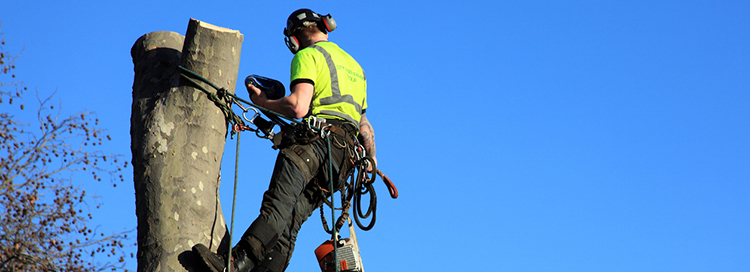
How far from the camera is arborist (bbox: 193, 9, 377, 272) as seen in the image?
3834 millimetres

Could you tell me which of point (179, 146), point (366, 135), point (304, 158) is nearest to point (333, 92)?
point (304, 158)

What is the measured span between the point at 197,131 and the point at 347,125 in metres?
1.00

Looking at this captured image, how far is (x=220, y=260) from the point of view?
3666mm

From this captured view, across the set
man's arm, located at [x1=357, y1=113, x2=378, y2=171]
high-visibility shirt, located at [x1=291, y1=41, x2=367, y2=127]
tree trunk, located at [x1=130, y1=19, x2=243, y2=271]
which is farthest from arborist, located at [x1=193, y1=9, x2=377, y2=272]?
man's arm, located at [x1=357, y1=113, x2=378, y2=171]

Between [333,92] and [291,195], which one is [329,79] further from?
[291,195]

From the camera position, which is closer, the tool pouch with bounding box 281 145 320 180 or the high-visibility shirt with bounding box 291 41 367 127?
the tool pouch with bounding box 281 145 320 180

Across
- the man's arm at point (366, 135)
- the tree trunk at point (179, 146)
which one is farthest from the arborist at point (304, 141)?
the man's arm at point (366, 135)

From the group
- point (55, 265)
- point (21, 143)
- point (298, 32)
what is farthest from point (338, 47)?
point (21, 143)

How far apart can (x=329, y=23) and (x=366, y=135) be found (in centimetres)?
87

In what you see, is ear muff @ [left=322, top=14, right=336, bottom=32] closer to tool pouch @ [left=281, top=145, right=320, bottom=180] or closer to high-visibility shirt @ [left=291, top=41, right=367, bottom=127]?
high-visibility shirt @ [left=291, top=41, right=367, bottom=127]

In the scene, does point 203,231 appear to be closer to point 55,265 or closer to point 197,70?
point 197,70

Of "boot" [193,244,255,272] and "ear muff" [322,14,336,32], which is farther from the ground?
"ear muff" [322,14,336,32]

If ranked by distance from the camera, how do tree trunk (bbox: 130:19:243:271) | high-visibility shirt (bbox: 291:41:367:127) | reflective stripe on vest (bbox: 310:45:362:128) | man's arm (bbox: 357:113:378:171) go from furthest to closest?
man's arm (bbox: 357:113:378:171)
reflective stripe on vest (bbox: 310:45:362:128)
high-visibility shirt (bbox: 291:41:367:127)
tree trunk (bbox: 130:19:243:271)

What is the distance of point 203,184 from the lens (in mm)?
3881
